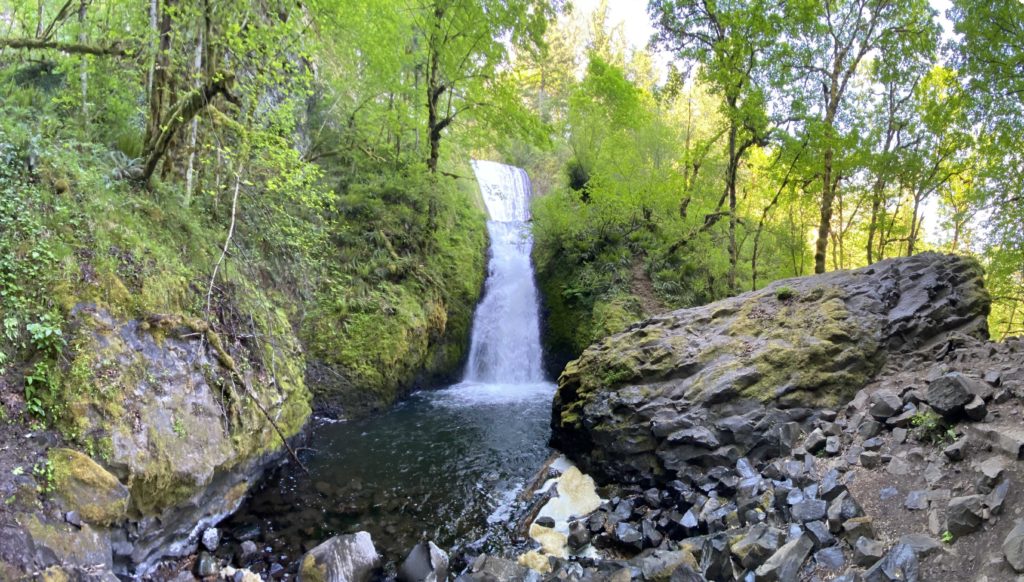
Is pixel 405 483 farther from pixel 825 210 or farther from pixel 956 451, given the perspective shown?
pixel 825 210

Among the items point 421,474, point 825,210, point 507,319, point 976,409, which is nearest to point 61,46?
point 421,474

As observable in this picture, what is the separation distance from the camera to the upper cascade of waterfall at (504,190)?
72.8ft

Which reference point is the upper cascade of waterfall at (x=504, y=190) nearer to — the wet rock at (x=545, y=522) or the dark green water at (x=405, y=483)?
the dark green water at (x=405, y=483)

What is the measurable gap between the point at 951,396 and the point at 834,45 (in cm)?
931

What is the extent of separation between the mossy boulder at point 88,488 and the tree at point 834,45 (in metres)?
11.5

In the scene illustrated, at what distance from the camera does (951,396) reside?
443 cm

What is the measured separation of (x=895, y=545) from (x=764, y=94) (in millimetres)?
9508

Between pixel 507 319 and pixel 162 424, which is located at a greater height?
pixel 507 319

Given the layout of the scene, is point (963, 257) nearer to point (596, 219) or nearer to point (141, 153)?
point (596, 219)

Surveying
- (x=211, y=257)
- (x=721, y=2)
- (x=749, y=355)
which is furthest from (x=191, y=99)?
(x=721, y=2)

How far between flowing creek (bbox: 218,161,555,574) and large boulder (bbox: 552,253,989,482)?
146 cm

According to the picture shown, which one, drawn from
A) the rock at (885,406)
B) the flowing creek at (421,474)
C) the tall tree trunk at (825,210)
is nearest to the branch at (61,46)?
the flowing creek at (421,474)

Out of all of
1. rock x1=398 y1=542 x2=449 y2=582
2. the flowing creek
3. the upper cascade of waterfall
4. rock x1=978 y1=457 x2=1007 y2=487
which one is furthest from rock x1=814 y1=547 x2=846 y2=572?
the upper cascade of waterfall

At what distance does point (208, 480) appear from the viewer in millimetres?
5043
